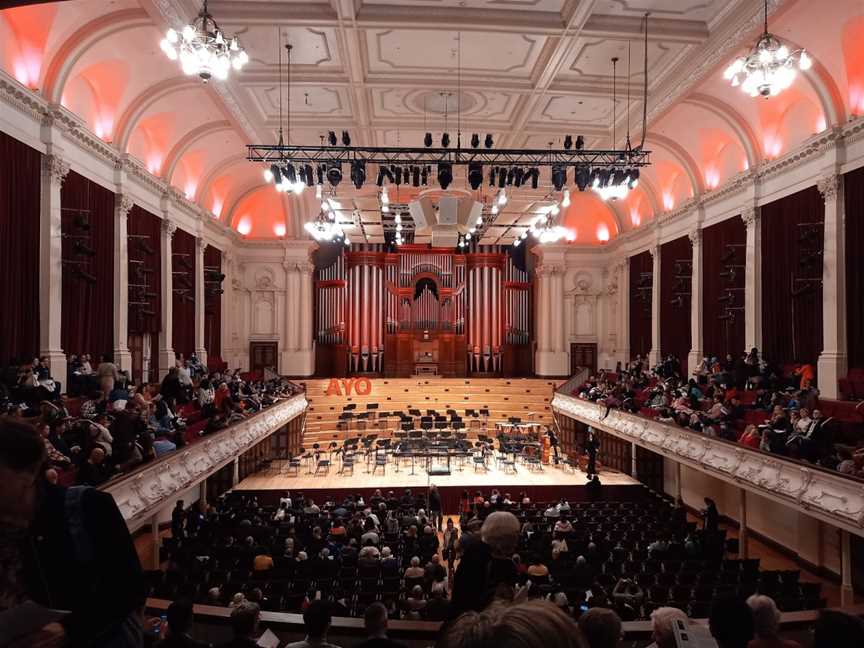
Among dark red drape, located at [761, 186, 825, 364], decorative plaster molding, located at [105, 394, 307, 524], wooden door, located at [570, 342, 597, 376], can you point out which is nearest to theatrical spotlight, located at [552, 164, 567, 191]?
dark red drape, located at [761, 186, 825, 364]

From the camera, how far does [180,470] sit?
955 cm

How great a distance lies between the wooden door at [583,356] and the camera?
26406 mm

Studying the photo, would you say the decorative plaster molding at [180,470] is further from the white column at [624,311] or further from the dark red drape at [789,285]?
the white column at [624,311]

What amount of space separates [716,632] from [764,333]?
14.6m

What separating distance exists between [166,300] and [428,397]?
1063cm

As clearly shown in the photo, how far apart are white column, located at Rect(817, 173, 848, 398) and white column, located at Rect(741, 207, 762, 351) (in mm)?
→ 2657

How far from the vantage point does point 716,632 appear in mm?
2555

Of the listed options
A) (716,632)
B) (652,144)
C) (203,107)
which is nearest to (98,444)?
(716,632)

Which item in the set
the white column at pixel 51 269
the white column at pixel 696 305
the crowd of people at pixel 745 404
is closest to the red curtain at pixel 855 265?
the crowd of people at pixel 745 404

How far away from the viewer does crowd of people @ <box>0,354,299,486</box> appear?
7129mm

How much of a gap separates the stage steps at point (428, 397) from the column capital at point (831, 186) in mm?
12704

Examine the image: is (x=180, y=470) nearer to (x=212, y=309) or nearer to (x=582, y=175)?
(x=582, y=175)

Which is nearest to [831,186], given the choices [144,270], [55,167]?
[55,167]

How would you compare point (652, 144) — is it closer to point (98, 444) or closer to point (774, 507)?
point (774, 507)
